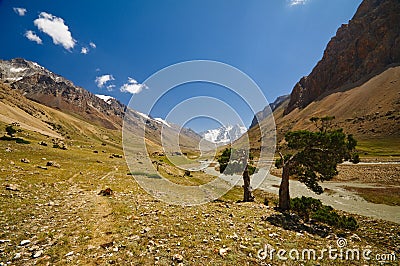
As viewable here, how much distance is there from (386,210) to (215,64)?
119 feet

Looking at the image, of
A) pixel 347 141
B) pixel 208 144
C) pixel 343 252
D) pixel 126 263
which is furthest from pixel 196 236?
pixel 208 144

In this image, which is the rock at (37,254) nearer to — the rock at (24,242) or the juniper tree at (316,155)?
the rock at (24,242)

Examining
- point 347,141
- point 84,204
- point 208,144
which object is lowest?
point 84,204

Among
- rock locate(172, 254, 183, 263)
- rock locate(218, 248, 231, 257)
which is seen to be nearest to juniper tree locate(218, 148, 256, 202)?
rock locate(218, 248, 231, 257)

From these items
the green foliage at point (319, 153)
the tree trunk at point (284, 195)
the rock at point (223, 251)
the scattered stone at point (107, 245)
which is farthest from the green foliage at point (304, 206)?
the scattered stone at point (107, 245)

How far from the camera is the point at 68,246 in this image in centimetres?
1023

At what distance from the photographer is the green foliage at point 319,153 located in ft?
64.0

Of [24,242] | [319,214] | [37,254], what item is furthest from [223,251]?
[319,214]

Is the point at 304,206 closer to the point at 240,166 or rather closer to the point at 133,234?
the point at 240,166

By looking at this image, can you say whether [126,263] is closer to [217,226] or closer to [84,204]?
[217,226]

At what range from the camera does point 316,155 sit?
68.5ft

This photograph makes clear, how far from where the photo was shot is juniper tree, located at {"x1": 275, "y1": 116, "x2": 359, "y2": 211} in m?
19.5
